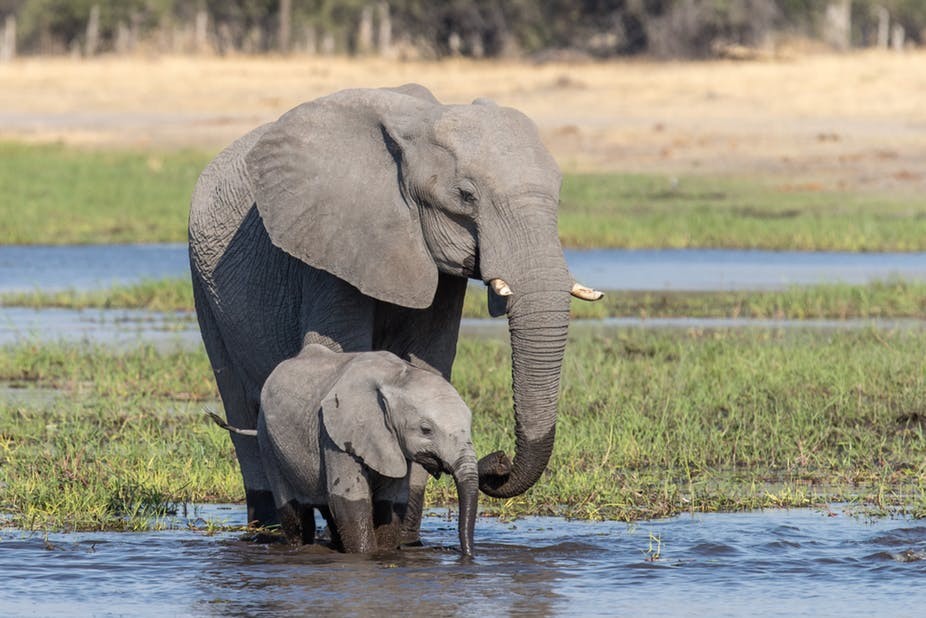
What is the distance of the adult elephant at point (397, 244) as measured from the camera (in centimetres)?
580

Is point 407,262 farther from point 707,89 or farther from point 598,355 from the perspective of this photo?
point 707,89

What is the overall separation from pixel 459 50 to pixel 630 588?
46.2 m

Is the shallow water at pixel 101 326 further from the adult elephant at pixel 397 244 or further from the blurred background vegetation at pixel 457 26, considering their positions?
the blurred background vegetation at pixel 457 26

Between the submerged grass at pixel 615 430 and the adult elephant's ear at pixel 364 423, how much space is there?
1.37 m

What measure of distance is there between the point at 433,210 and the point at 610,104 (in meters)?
25.7

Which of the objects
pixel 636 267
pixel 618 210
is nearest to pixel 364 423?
pixel 636 267

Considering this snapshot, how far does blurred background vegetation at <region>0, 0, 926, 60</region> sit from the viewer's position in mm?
44594

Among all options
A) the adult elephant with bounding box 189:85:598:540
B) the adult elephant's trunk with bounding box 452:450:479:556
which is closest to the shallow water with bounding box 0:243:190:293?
the adult elephant with bounding box 189:85:598:540

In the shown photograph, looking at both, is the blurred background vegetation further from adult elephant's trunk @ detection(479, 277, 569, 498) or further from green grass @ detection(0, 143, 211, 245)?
adult elephant's trunk @ detection(479, 277, 569, 498)

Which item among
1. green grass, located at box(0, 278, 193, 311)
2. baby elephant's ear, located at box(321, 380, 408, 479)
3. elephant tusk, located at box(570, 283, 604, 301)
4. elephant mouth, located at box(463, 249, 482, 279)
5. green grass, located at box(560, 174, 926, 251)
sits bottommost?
baby elephant's ear, located at box(321, 380, 408, 479)

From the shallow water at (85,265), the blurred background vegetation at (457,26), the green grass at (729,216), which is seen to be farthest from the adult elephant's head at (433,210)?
the blurred background vegetation at (457,26)

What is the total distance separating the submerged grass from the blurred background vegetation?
33.6 meters

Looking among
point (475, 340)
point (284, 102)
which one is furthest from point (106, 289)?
point (284, 102)

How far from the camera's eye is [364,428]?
19.9 ft
